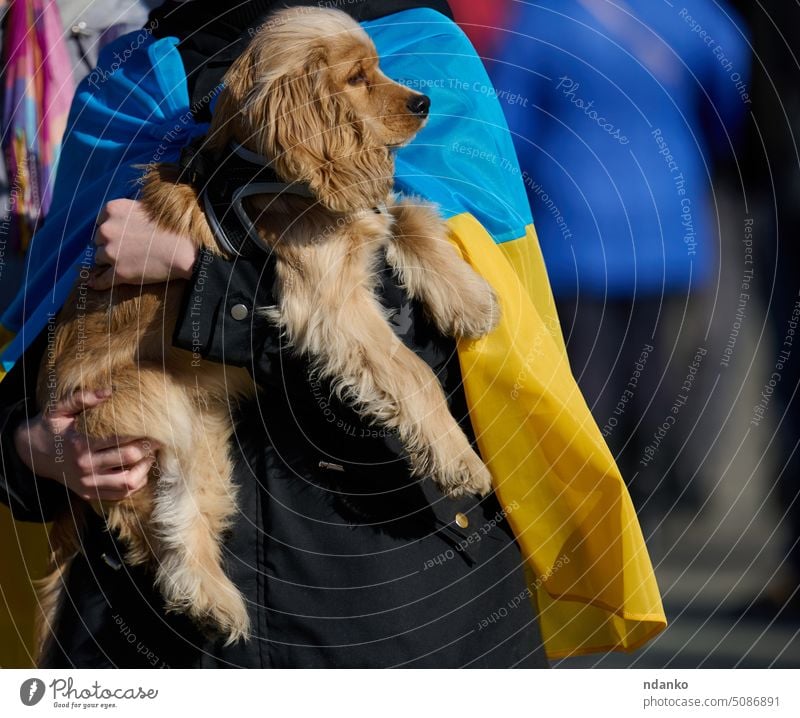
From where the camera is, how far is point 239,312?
2508 mm

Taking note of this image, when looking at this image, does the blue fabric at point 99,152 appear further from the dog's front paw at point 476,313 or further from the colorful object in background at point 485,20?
the colorful object in background at point 485,20

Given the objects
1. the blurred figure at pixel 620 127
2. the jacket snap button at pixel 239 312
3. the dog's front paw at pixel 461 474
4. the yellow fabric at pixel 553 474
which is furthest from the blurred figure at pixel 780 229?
the jacket snap button at pixel 239 312

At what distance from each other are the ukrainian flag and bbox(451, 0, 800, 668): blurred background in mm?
1746

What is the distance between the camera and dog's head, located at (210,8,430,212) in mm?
2734

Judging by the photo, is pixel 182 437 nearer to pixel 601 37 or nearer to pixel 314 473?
pixel 314 473

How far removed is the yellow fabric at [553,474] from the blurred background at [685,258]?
7.36 ft

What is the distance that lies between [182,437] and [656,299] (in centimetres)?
458

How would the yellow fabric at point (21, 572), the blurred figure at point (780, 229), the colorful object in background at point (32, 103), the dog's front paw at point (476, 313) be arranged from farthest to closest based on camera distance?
the blurred figure at point (780, 229) < the colorful object in background at point (32, 103) < the yellow fabric at point (21, 572) < the dog's front paw at point (476, 313)

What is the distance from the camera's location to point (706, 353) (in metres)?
7.78

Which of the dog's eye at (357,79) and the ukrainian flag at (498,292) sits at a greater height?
the dog's eye at (357,79)

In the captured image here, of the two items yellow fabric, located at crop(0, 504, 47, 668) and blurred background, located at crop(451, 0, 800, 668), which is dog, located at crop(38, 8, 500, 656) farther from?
blurred background, located at crop(451, 0, 800, 668)

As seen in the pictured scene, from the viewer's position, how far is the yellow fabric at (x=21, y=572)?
11.3ft

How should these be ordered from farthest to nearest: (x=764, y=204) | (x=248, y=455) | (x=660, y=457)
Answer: (x=660, y=457) < (x=764, y=204) < (x=248, y=455)

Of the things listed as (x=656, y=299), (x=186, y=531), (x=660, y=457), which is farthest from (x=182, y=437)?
(x=660, y=457)
